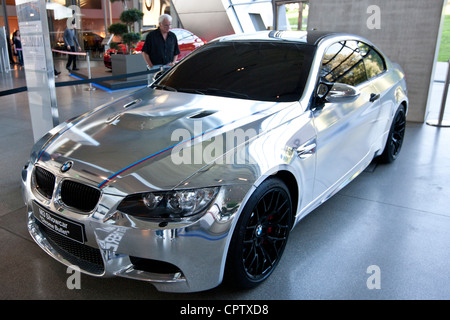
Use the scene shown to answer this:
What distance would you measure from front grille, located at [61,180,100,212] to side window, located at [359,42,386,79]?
263cm

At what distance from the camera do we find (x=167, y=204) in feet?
6.10

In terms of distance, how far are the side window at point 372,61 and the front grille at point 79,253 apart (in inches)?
107

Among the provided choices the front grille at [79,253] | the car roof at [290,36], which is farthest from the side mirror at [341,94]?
the front grille at [79,253]

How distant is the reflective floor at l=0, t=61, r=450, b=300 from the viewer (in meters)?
2.24

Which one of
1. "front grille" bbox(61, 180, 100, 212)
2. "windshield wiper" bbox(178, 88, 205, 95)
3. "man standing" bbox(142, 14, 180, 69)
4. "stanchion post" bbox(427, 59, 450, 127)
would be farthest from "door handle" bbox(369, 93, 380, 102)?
"man standing" bbox(142, 14, 180, 69)

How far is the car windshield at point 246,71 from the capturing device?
2674 mm

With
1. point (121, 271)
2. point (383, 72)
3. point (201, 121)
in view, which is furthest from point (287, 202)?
point (383, 72)

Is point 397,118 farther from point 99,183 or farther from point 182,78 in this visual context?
point 99,183

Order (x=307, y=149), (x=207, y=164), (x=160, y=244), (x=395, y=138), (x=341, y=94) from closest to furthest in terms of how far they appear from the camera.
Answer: (x=160, y=244)
(x=207, y=164)
(x=307, y=149)
(x=341, y=94)
(x=395, y=138)

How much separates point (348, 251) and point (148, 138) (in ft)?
4.99

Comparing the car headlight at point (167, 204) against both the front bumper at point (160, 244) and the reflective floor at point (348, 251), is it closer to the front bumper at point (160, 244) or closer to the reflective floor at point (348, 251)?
the front bumper at point (160, 244)

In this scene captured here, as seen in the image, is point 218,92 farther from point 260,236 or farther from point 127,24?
point 127,24

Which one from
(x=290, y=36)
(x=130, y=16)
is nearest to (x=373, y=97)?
(x=290, y=36)
